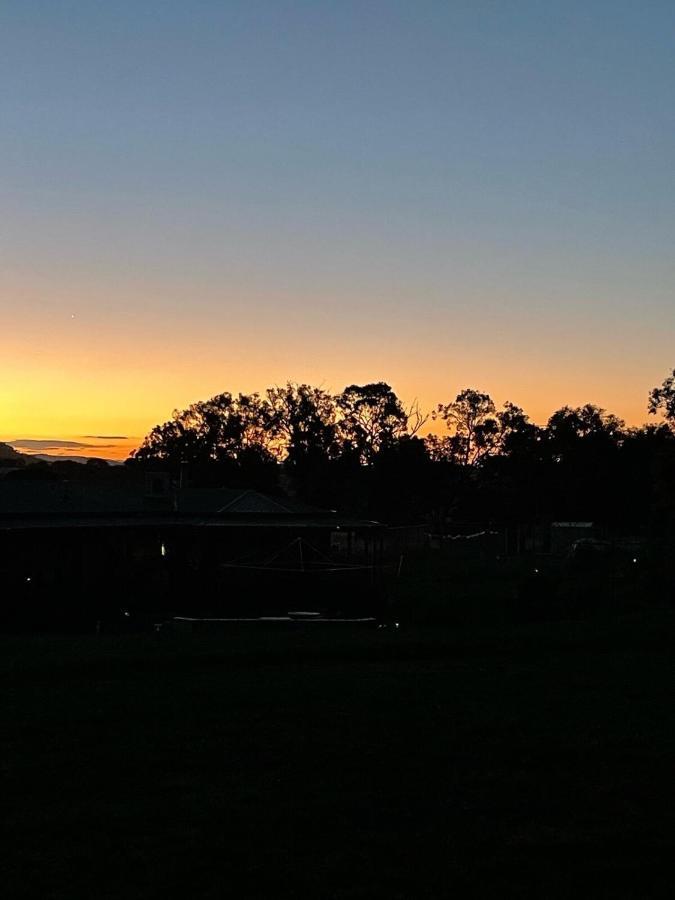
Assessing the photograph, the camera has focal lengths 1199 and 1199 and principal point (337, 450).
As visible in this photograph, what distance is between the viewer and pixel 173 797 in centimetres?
929

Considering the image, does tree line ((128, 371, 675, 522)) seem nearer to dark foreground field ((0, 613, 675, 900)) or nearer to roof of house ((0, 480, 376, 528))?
roof of house ((0, 480, 376, 528))

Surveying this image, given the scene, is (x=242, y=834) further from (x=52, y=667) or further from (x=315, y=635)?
(x=315, y=635)

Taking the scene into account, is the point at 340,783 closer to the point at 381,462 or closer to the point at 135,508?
the point at 135,508

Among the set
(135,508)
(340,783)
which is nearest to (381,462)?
(135,508)

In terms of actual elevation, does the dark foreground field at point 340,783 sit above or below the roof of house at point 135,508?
below

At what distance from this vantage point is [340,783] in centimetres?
974

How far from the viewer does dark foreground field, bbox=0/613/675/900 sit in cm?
727

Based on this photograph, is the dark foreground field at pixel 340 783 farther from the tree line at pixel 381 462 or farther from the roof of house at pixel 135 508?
the tree line at pixel 381 462

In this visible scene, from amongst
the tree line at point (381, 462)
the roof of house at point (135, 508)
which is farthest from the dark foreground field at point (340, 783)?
the tree line at point (381, 462)

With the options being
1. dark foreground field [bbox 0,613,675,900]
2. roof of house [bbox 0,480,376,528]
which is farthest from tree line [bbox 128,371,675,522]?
dark foreground field [bbox 0,613,675,900]

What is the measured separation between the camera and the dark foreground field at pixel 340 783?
727 centimetres

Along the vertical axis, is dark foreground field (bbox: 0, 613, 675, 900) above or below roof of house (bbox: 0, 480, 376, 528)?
below

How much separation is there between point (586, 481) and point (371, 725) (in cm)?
9032

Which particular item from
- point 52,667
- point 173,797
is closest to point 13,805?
point 173,797
